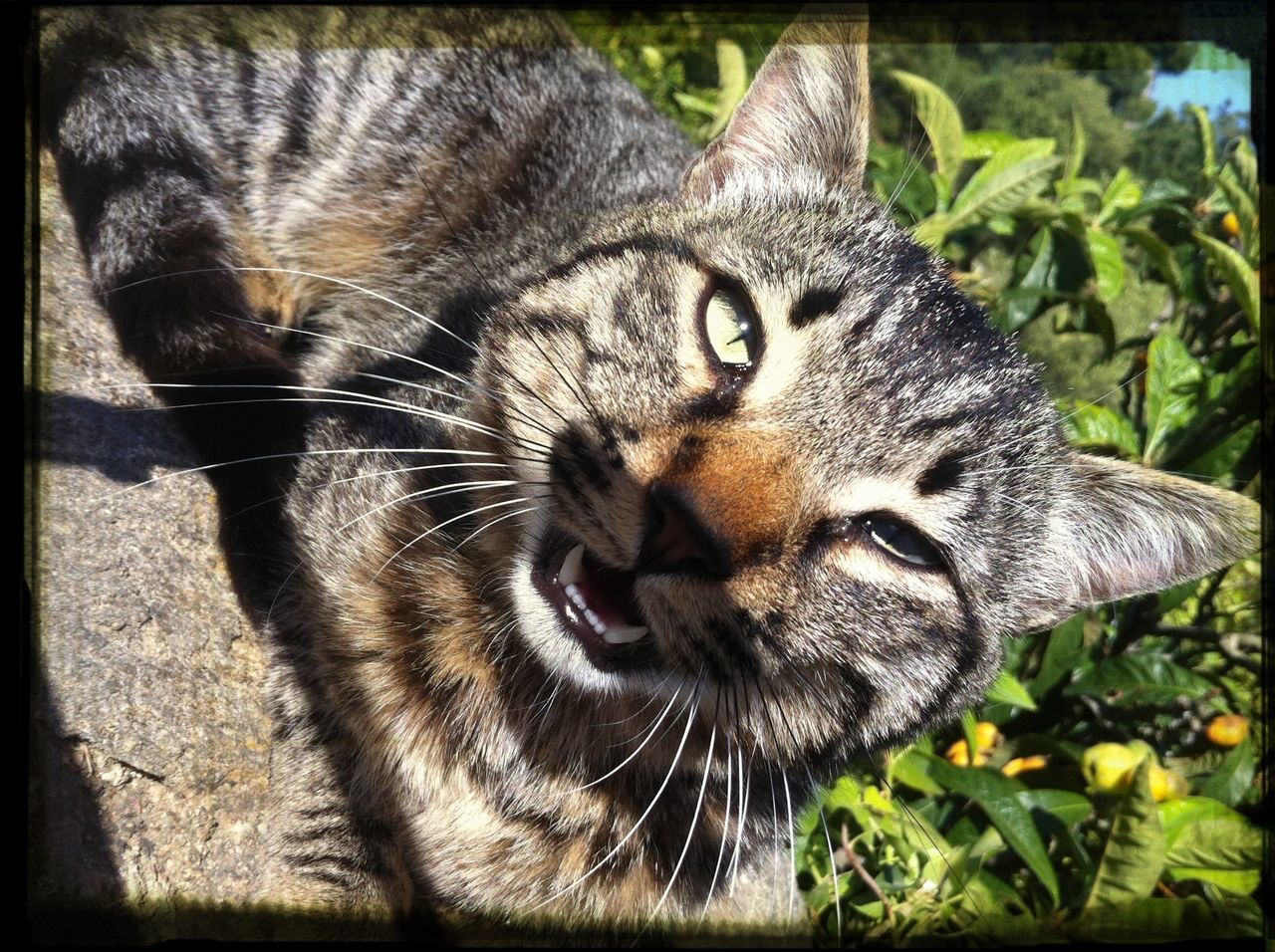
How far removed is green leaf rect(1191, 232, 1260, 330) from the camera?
1229mm

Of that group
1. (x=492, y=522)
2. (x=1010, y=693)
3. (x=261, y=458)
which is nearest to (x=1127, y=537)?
(x=1010, y=693)

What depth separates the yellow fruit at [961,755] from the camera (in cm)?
140

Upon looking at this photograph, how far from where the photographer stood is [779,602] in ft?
3.11

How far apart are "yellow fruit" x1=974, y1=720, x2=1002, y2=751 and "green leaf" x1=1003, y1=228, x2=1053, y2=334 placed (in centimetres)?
63

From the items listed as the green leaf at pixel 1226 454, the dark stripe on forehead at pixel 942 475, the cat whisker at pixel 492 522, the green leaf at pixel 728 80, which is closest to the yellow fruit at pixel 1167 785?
the green leaf at pixel 1226 454

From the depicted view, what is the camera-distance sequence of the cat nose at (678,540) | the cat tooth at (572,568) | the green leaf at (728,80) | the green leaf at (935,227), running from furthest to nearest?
the green leaf at (935,227), the green leaf at (728,80), the cat tooth at (572,568), the cat nose at (678,540)

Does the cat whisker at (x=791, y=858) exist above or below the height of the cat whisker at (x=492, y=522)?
below

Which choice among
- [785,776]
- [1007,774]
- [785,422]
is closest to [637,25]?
[785,422]

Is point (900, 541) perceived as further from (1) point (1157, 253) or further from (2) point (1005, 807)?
(1) point (1157, 253)

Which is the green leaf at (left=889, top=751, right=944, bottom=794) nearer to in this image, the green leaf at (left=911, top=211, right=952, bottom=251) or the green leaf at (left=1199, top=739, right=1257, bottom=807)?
the green leaf at (left=1199, top=739, right=1257, bottom=807)

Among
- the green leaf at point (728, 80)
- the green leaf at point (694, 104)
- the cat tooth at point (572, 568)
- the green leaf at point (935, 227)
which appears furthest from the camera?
the green leaf at point (694, 104)

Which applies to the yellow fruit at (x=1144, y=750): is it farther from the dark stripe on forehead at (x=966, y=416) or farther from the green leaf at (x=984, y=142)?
the green leaf at (x=984, y=142)

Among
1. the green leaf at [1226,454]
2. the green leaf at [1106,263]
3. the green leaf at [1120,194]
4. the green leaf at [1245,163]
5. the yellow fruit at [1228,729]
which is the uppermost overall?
the green leaf at [1245,163]

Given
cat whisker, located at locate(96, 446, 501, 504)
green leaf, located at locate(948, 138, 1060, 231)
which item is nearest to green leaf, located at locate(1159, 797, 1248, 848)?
green leaf, located at locate(948, 138, 1060, 231)
